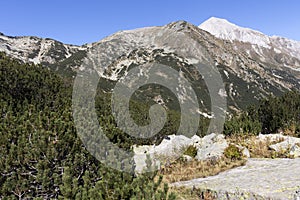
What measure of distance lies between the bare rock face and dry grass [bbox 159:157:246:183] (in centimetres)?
46

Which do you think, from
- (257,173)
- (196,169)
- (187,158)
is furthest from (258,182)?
(187,158)

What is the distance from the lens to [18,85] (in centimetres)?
1658

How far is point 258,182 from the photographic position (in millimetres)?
7773

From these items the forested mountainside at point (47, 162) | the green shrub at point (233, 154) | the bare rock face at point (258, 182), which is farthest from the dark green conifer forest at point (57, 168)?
the green shrub at point (233, 154)

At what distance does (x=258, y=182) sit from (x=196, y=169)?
133 inches

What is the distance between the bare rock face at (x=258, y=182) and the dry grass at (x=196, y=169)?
1.52 ft

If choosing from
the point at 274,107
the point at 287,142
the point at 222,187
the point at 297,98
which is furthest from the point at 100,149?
the point at 297,98

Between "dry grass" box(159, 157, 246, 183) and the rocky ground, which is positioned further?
"dry grass" box(159, 157, 246, 183)

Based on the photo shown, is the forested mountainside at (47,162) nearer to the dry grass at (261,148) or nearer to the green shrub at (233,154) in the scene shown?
the green shrub at (233,154)

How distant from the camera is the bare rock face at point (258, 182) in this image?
22.5 feet

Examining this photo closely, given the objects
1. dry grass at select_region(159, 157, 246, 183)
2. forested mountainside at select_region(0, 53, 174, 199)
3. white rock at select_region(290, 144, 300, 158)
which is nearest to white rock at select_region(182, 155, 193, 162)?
dry grass at select_region(159, 157, 246, 183)

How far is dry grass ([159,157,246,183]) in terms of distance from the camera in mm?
10109

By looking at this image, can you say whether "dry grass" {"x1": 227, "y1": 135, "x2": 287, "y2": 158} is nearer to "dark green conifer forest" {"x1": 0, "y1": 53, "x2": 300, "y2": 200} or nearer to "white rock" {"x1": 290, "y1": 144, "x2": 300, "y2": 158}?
"white rock" {"x1": 290, "y1": 144, "x2": 300, "y2": 158}

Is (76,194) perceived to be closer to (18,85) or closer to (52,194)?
(52,194)
